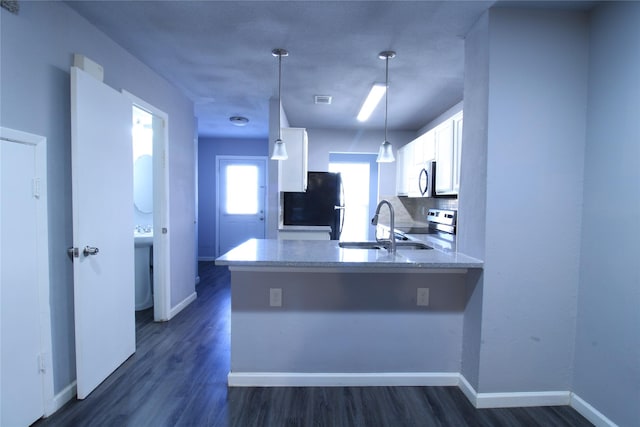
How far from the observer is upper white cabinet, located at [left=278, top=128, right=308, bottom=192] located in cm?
361

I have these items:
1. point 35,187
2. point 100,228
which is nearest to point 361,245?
point 100,228

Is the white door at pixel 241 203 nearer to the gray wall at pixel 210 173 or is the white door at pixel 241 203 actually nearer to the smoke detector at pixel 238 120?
the gray wall at pixel 210 173

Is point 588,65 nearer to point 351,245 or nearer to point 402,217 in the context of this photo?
point 351,245

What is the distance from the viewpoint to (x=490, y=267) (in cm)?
187

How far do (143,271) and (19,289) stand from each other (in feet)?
6.25

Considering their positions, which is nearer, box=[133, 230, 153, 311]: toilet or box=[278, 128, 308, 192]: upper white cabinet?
box=[133, 230, 153, 311]: toilet

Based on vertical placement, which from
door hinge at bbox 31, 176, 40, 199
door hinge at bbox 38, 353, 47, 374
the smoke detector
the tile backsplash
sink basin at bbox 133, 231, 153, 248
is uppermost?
the smoke detector

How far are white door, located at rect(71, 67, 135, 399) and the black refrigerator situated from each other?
2.01 meters

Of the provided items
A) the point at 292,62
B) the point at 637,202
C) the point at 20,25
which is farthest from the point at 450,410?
the point at 20,25

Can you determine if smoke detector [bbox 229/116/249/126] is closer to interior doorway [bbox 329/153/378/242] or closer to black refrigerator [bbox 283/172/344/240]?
black refrigerator [bbox 283/172/344/240]

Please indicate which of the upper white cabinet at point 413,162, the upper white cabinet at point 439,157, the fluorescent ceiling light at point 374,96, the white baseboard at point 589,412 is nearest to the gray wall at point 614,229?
the white baseboard at point 589,412

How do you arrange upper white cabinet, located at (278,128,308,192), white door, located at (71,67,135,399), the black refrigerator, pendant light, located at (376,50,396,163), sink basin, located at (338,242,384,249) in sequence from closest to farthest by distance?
white door, located at (71,67,135,399), pendant light, located at (376,50,396,163), sink basin, located at (338,242,384,249), upper white cabinet, located at (278,128,308,192), the black refrigerator

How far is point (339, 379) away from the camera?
209 cm

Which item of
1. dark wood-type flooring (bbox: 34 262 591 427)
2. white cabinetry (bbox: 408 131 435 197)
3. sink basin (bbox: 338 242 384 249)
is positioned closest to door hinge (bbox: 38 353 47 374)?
dark wood-type flooring (bbox: 34 262 591 427)
